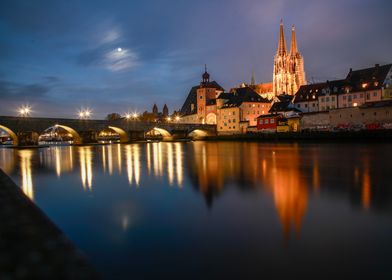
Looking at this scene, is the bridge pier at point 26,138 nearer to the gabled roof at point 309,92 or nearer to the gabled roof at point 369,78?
the gabled roof at point 309,92

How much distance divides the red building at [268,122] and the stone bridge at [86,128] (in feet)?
63.1

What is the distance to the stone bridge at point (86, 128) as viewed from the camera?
46969mm

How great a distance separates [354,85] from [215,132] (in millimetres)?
35805

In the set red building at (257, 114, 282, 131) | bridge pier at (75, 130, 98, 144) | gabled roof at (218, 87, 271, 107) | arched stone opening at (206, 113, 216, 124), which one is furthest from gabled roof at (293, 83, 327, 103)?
bridge pier at (75, 130, 98, 144)

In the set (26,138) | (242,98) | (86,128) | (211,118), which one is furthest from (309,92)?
(26,138)

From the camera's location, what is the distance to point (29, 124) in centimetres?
4775

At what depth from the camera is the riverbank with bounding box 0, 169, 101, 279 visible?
3.67m

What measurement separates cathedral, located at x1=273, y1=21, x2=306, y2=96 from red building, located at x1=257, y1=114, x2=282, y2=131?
39.6 metres

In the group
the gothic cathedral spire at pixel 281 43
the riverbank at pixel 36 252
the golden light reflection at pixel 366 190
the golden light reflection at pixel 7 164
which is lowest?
the golden light reflection at pixel 366 190

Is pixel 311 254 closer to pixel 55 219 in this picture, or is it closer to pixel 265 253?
pixel 265 253

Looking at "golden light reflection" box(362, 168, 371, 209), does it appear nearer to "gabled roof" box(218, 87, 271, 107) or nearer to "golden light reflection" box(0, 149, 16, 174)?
"golden light reflection" box(0, 149, 16, 174)

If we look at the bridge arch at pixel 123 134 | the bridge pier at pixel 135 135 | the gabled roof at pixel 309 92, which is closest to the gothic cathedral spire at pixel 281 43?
the gabled roof at pixel 309 92

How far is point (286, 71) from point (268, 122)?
1780 inches

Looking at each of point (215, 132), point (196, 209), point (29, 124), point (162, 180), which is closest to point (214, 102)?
point (215, 132)
